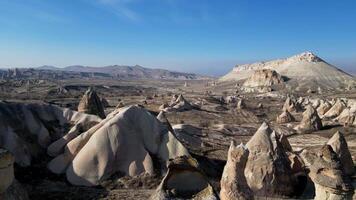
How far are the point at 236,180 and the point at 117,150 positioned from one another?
5.41m

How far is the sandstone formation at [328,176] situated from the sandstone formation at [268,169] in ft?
17.5

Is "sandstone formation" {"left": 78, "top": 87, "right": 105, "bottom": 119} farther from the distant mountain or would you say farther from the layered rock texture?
the distant mountain

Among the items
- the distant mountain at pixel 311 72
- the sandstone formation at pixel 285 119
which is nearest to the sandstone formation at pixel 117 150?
the sandstone formation at pixel 285 119

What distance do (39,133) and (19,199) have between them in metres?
6.81

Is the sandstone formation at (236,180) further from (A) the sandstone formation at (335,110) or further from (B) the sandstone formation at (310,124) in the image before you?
(A) the sandstone formation at (335,110)

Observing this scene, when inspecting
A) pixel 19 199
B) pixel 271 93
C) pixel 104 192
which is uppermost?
pixel 19 199

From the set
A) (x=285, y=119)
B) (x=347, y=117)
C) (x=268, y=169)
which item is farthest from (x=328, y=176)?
(x=285, y=119)

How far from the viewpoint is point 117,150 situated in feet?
46.1

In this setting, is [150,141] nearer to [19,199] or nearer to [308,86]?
[19,199]

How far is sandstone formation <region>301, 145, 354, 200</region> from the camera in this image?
8.20 metres

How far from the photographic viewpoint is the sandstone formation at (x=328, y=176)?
8.20m

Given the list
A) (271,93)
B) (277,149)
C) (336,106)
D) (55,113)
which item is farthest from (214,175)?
(271,93)

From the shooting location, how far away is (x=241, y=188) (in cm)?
951

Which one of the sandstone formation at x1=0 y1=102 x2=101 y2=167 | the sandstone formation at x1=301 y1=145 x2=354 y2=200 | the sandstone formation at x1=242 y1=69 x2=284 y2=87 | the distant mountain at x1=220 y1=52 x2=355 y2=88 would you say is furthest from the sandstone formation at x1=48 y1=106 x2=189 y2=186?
the sandstone formation at x1=242 y1=69 x2=284 y2=87
